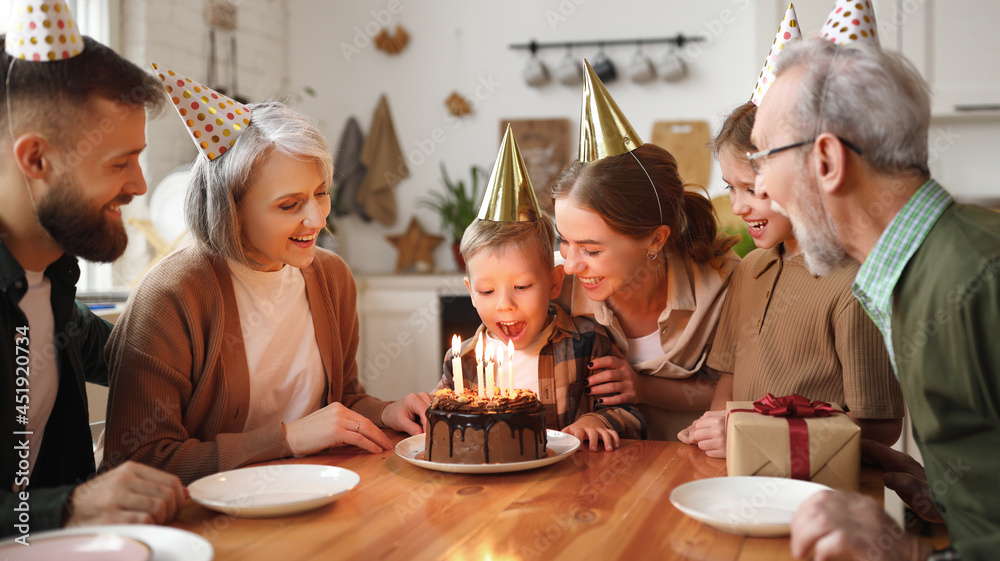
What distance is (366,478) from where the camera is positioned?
131 centimetres

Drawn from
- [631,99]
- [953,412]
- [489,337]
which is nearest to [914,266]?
[953,412]

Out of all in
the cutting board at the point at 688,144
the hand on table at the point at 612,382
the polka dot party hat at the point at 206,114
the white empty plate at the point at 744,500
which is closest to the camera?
the white empty plate at the point at 744,500

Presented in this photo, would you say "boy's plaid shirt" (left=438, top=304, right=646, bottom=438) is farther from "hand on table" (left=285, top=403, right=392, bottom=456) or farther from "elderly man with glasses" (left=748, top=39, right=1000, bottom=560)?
"elderly man with glasses" (left=748, top=39, right=1000, bottom=560)

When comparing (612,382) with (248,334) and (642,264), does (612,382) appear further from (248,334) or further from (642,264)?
(248,334)

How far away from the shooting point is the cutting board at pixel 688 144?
4.73 meters

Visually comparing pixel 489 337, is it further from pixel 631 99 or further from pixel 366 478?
pixel 631 99

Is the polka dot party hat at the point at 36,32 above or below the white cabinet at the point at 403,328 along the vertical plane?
above

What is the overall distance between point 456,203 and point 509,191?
322cm

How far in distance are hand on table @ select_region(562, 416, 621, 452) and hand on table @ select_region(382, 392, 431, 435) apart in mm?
306

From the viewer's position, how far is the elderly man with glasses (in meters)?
0.94

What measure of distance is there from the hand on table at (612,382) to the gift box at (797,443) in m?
0.53

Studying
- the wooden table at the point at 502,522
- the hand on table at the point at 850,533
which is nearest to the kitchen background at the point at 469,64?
the wooden table at the point at 502,522

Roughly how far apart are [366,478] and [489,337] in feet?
2.28

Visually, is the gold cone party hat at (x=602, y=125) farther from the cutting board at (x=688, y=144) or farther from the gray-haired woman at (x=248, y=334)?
the cutting board at (x=688, y=144)
